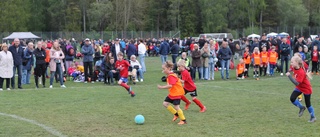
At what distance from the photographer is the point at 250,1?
77.2 m

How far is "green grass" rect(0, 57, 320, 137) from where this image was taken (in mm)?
9242

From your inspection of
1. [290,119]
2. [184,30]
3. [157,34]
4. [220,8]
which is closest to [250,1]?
[220,8]

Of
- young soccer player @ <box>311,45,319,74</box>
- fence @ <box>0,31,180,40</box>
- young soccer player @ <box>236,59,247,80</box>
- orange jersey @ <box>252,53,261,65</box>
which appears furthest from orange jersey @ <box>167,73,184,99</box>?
fence @ <box>0,31,180,40</box>

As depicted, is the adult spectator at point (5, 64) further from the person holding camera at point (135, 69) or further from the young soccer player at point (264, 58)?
the young soccer player at point (264, 58)

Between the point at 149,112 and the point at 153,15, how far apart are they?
68091mm

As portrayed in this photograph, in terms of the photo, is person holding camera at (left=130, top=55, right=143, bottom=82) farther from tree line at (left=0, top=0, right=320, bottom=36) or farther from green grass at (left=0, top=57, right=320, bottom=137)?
tree line at (left=0, top=0, right=320, bottom=36)

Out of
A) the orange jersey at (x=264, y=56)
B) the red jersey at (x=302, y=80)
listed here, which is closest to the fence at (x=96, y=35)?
the orange jersey at (x=264, y=56)

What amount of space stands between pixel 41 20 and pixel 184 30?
2440 cm

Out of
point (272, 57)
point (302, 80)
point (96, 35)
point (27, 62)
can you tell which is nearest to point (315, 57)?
point (272, 57)

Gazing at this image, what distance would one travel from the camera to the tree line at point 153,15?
70.9 metres

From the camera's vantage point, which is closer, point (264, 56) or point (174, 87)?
point (174, 87)

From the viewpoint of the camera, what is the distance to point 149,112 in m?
11.6

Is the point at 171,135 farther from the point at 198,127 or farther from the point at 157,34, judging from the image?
the point at 157,34

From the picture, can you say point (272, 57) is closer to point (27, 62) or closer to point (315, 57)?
point (315, 57)
